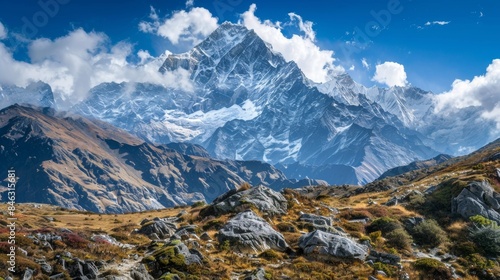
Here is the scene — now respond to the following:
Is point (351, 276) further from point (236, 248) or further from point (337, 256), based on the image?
point (236, 248)

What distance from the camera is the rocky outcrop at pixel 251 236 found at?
3418cm

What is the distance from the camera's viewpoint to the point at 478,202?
44.7m

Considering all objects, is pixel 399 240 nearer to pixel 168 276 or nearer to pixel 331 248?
pixel 331 248

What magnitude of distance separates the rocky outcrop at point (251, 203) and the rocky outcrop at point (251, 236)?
6.51m

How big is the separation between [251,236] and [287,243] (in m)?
3.29

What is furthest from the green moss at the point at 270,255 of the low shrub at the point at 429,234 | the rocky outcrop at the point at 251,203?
the low shrub at the point at 429,234

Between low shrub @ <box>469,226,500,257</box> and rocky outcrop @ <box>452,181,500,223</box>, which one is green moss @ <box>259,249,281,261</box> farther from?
rocky outcrop @ <box>452,181,500,223</box>

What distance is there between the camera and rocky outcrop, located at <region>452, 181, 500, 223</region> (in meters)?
43.5

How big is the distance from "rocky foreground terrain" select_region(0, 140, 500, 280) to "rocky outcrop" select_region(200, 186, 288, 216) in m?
0.13

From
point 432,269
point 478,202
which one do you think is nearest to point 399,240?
point 432,269

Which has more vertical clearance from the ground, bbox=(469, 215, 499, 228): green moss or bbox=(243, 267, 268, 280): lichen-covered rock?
bbox=(469, 215, 499, 228): green moss

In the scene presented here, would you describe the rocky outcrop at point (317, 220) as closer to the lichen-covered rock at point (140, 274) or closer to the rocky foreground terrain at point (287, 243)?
the rocky foreground terrain at point (287, 243)

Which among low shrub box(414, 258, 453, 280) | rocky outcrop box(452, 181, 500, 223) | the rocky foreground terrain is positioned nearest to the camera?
the rocky foreground terrain

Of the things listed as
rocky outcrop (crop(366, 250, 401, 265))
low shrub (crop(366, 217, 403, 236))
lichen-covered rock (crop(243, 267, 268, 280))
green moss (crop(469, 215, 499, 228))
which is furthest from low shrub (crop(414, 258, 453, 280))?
lichen-covered rock (crop(243, 267, 268, 280))
